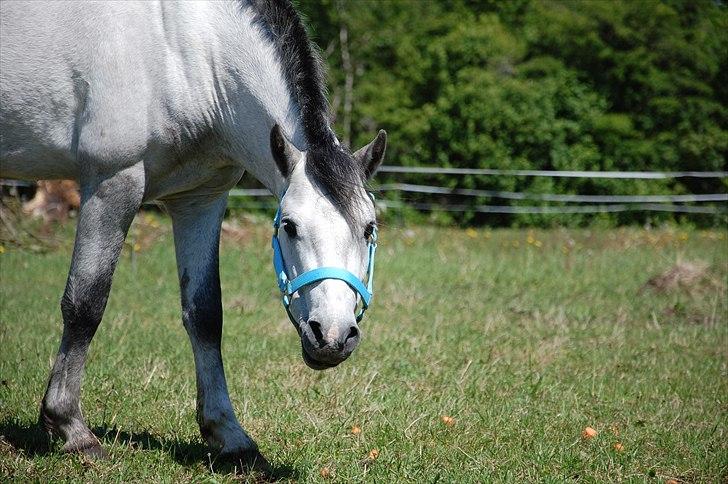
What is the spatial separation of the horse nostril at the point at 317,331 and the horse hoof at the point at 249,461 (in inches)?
36.4

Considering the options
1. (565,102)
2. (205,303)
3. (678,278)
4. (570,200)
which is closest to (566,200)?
(570,200)

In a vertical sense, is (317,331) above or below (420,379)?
above

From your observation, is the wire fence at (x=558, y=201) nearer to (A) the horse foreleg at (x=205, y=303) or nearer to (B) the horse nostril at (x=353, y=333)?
(A) the horse foreleg at (x=205, y=303)

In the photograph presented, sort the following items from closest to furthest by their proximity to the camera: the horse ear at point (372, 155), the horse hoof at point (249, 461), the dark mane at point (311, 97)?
1. the dark mane at point (311, 97)
2. the horse ear at point (372, 155)
3. the horse hoof at point (249, 461)

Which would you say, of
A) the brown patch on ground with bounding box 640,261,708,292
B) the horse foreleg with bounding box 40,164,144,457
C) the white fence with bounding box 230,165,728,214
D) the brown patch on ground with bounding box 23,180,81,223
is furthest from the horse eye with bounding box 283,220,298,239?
the white fence with bounding box 230,165,728,214

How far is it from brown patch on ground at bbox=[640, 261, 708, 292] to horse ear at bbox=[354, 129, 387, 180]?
18.9 feet

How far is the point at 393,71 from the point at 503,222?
5.52 meters

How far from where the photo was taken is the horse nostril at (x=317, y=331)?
288 centimetres

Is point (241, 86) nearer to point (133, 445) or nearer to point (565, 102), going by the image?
point (133, 445)

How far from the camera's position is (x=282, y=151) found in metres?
3.20

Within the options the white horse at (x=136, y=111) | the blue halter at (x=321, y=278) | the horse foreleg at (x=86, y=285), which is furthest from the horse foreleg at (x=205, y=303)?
the blue halter at (x=321, y=278)

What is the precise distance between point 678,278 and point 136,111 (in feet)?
21.3

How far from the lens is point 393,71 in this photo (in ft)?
67.8

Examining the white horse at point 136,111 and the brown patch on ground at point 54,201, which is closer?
the white horse at point 136,111
